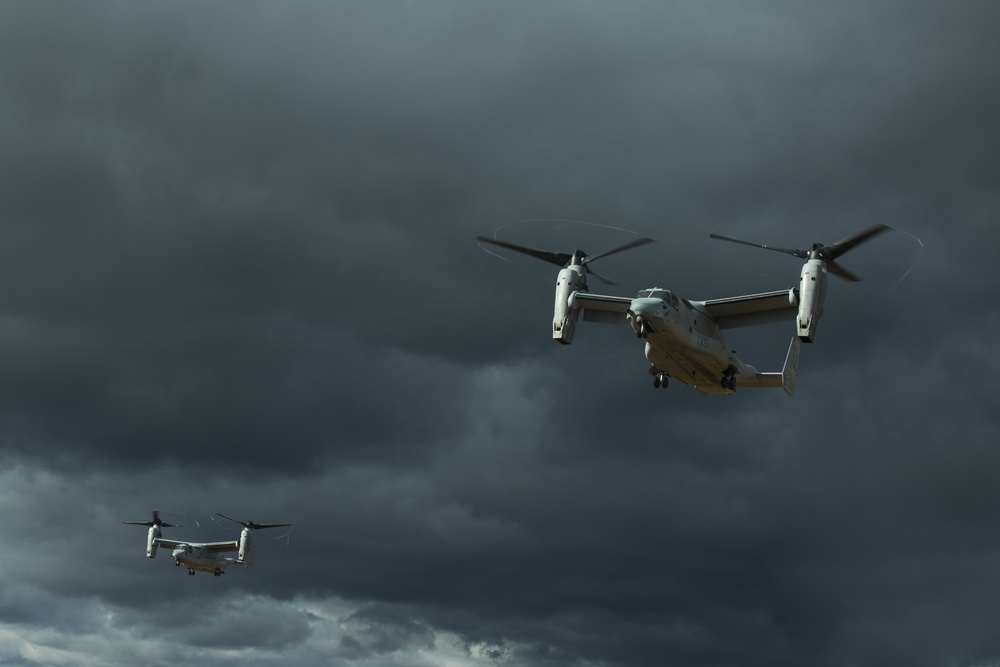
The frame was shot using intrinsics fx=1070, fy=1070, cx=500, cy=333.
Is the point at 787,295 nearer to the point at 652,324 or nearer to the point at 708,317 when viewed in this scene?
the point at 708,317

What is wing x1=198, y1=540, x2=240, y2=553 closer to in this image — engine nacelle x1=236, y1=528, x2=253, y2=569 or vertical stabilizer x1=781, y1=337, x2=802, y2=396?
engine nacelle x1=236, y1=528, x2=253, y2=569

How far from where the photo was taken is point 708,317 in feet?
216

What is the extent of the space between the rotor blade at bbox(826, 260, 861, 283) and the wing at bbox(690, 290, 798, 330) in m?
3.31

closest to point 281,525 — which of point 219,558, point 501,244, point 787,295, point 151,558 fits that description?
point 219,558

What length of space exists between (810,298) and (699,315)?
26.4ft

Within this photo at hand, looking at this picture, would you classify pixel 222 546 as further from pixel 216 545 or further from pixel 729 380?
pixel 729 380

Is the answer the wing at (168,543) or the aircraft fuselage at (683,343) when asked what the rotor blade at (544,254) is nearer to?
the aircraft fuselage at (683,343)

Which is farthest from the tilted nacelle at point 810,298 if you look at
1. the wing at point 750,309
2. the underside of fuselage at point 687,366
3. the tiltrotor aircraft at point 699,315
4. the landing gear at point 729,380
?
the landing gear at point 729,380

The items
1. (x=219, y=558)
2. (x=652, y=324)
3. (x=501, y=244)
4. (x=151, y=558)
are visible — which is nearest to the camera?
(x=652, y=324)

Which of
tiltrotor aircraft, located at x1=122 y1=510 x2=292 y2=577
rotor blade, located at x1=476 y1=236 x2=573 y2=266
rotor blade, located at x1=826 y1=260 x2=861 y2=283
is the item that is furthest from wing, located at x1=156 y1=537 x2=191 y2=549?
rotor blade, located at x1=826 y1=260 x2=861 y2=283

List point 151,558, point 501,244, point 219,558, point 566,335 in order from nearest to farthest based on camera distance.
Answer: point 566,335, point 501,244, point 219,558, point 151,558

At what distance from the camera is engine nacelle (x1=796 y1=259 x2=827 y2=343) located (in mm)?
57312

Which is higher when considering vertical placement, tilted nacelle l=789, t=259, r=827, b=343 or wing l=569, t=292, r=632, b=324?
wing l=569, t=292, r=632, b=324

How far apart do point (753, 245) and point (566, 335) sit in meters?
12.2
